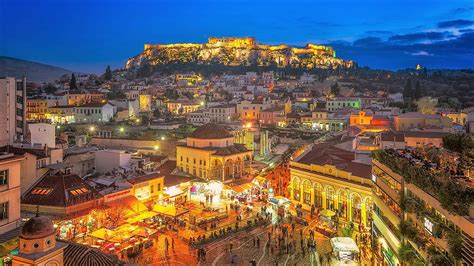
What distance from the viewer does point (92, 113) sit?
224 feet

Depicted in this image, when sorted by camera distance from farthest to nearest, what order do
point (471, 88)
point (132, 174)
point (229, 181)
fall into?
1. point (471, 88)
2. point (229, 181)
3. point (132, 174)

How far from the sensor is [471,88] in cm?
9950

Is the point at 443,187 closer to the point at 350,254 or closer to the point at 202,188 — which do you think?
the point at 350,254

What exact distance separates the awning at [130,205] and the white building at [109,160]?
18.3 ft

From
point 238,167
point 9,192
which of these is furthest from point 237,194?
point 9,192

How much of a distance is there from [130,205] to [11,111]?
57.4 ft

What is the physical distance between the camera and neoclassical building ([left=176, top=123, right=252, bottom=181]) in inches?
1502

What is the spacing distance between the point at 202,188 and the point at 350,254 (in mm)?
15074

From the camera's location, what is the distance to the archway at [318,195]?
100 feet

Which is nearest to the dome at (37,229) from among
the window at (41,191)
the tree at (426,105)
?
the window at (41,191)

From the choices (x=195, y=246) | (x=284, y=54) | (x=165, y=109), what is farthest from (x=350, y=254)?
(x=284, y=54)

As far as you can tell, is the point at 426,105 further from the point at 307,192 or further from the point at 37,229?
the point at 37,229

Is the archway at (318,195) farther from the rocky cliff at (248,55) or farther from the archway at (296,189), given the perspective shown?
the rocky cliff at (248,55)

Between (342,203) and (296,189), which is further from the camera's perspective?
(296,189)
